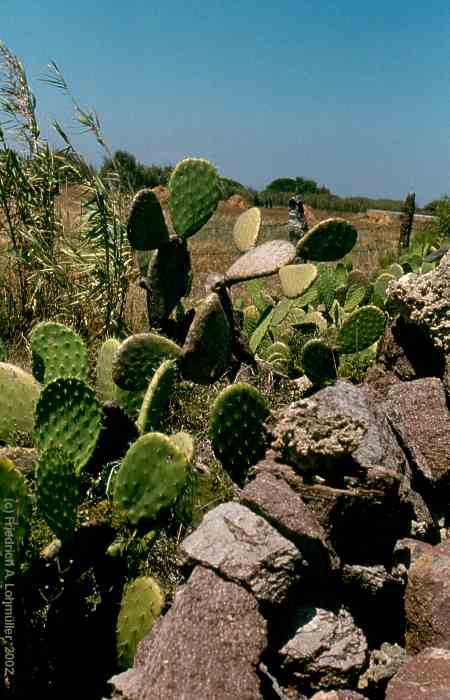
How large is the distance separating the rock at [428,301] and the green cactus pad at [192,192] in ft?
3.29

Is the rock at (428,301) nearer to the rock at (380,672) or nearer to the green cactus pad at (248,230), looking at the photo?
the green cactus pad at (248,230)

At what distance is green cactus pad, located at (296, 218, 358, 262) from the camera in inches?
150

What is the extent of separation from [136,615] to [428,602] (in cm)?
89

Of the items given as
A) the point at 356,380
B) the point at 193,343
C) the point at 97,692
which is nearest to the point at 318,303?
the point at 356,380

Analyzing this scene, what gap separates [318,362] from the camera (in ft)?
12.5

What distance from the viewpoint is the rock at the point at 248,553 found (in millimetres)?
2221

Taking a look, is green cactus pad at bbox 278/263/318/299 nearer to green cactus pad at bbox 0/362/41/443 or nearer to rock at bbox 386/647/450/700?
green cactus pad at bbox 0/362/41/443

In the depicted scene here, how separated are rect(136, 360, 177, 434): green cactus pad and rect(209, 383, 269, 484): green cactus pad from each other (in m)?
0.22

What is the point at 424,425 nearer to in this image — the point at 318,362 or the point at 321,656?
the point at 318,362

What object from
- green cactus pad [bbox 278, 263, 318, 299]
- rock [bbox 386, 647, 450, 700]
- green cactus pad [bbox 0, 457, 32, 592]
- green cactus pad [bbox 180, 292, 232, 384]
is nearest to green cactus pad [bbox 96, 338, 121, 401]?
green cactus pad [bbox 180, 292, 232, 384]

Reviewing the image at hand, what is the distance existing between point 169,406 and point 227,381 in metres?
0.41

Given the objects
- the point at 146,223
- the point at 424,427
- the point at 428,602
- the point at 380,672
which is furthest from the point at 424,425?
the point at 146,223

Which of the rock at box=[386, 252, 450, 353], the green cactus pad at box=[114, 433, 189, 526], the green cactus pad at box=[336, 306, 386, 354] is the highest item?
the rock at box=[386, 252, 450, 353]

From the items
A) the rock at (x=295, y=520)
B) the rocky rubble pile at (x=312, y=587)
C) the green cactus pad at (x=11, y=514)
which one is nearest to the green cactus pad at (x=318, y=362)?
the rocky rubble pile at (x=312, y=587)
